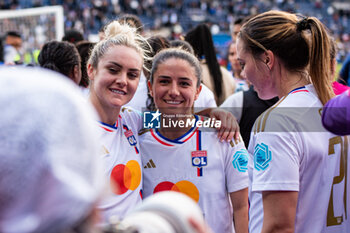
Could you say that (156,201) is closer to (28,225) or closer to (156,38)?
(28,225)

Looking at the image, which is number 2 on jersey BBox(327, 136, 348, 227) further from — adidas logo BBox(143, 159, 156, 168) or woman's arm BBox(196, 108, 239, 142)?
adidas logo BBox(143, 159, 156, 168)

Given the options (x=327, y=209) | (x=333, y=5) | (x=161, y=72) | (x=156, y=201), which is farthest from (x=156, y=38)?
(x=333, y=5)

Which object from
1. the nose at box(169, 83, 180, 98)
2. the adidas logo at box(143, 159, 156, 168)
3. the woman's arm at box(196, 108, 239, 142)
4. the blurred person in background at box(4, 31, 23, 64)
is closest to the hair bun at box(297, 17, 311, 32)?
the woman's arm at box(196, 108, 239, 142)

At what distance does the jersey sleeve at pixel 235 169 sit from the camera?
6.59 ft

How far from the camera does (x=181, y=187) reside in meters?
1.99

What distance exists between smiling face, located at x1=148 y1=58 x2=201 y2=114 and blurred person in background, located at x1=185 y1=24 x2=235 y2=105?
1.42 m

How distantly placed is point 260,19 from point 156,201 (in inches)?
50.0

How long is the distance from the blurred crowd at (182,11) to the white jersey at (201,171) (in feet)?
77.4

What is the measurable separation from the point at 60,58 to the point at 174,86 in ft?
3.92

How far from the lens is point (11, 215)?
0.61 meters

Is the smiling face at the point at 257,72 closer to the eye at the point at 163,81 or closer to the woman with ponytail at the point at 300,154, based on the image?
the woman with ponytail at the point at 300,154

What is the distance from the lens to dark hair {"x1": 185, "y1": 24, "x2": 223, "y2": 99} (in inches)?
142

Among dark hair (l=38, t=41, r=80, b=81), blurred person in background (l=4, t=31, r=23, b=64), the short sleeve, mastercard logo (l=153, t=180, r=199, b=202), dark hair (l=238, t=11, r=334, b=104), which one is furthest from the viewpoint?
blurred person in background (l=4, t=31, r=23, b=64)

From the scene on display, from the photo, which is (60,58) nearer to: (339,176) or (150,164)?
(150,164)
